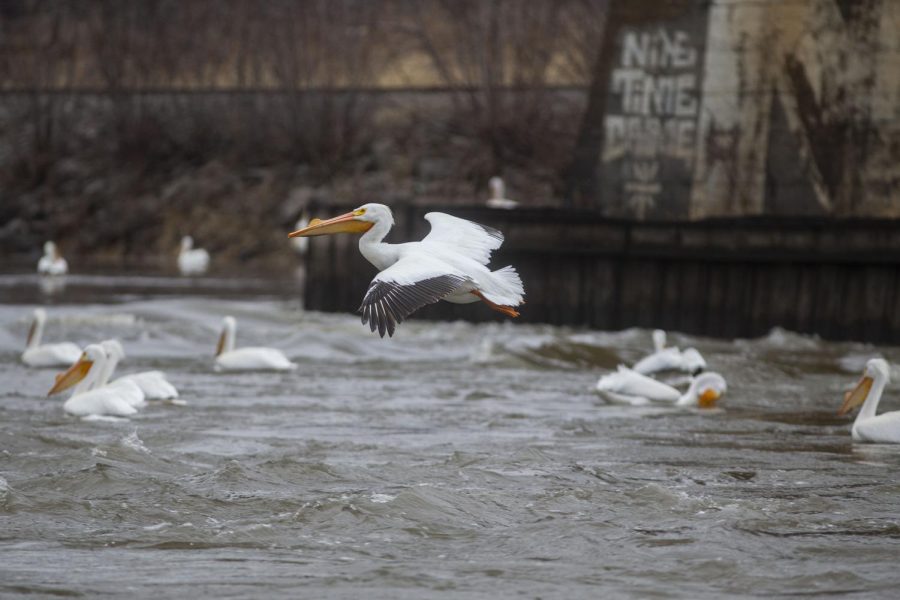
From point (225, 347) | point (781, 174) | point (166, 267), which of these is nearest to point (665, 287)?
point (781, 174)

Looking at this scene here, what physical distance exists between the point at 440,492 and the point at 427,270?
1.31 metres

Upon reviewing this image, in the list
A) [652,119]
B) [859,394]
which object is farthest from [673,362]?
[652,119]

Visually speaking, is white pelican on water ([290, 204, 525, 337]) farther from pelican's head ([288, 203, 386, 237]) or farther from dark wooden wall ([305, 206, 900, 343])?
dark wooden wall ([305, 206, 900, 343])

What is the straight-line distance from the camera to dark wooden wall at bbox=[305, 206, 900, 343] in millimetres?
18047

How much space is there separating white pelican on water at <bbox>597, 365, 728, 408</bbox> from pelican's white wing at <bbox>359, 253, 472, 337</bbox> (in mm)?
3884

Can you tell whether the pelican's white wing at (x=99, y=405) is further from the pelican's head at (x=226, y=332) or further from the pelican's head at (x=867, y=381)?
the pelican's head at (x=867, y=381)

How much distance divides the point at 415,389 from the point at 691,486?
209 inches

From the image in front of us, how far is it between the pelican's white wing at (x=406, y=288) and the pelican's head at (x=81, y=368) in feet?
12.4

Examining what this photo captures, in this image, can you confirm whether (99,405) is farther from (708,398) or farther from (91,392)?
(708,398)

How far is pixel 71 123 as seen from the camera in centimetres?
4138

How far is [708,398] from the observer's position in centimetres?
1224

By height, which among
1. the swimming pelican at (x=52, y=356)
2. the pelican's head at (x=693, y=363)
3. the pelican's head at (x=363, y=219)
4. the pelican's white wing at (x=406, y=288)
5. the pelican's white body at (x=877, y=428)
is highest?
the pelican's head at (x=363, y=219)

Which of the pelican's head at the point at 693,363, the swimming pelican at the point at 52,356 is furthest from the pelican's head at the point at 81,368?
the pelican's head at the point at 693,363

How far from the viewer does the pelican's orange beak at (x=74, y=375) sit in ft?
39.1
